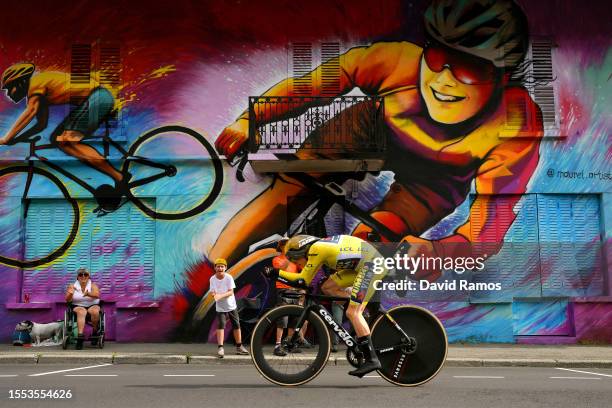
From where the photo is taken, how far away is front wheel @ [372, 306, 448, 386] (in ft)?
22.6

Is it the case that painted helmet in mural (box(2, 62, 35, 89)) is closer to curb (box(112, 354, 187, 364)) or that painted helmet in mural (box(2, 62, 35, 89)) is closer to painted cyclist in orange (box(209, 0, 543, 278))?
painted cyclist in orange (box(209, 0, 543, 278))

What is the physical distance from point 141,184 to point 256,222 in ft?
8.66

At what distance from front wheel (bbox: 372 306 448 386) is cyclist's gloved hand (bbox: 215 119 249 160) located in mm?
7950

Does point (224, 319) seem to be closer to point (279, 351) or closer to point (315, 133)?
point (315, 133)

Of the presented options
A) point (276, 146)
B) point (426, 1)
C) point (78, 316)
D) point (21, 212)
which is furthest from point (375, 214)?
point (21, 212)

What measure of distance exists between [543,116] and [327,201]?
509cm

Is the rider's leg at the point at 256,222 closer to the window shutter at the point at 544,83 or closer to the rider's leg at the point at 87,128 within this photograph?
the rider's leg at the point at 87,128

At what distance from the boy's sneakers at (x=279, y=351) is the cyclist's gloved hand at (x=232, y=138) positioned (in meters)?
7.86

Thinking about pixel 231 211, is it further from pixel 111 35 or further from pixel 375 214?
pixel 111 35

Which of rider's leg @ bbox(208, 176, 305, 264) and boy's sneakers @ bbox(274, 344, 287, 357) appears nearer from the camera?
boy's sneakers @ bbox(274, 344, 287, 357)

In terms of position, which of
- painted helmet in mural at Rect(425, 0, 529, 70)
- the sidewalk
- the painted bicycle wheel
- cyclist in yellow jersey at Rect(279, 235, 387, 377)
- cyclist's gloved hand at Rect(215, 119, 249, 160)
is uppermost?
painted helmet in mural at Rect(425, 0, 529, 70)

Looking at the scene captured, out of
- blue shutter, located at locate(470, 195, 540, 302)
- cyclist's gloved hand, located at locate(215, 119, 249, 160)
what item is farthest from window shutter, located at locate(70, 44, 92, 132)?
blue shutter, located at locate(470, 195, 540, 302)

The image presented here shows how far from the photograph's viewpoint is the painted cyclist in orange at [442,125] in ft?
45.8

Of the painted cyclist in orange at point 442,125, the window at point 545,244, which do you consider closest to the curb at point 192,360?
the window at point 545,244
